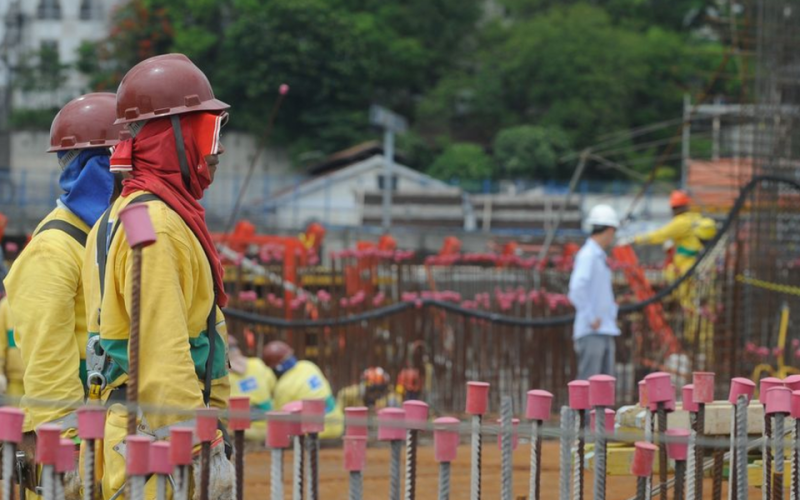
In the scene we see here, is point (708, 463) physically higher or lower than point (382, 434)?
lower

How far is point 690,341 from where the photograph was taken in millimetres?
11695

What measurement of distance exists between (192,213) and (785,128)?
8.75 meters

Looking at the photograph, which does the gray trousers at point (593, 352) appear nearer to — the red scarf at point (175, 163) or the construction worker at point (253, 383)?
the construction worker at point (253, 383)

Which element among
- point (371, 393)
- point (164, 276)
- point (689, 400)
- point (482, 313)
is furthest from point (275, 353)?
point (164, 276)

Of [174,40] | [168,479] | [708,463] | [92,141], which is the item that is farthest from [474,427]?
[174,40]

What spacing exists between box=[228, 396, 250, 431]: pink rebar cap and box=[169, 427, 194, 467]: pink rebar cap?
0.12 metres

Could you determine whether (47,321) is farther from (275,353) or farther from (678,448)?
(275,353)

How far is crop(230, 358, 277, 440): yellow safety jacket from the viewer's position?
31.7 feet

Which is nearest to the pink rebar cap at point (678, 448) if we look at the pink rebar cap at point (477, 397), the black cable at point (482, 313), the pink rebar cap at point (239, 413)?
the pink rebar cap at point (477, 397)

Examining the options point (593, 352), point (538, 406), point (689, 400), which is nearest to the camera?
point (538, 406)

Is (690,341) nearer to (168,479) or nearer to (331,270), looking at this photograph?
(331,270)

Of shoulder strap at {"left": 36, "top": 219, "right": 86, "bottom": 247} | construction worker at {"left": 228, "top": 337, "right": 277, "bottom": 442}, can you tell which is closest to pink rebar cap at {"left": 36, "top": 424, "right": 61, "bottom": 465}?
shoulder strap at {"left": 36, "top": 219, "right": 86, "bottom": 247}

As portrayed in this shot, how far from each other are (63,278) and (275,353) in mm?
6027

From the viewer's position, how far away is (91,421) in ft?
11.2
